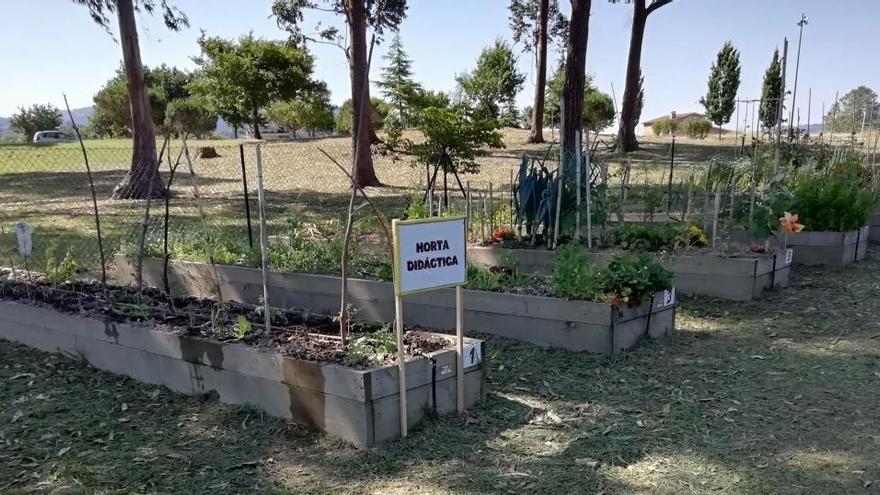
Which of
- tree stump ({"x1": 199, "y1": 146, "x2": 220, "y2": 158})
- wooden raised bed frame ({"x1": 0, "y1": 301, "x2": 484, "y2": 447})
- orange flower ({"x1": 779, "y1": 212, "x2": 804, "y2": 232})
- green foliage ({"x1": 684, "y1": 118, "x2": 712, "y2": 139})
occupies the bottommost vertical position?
wooden raised bed frame ({"x1": 0, "y1": 301, "x2": 484, "y2": 447})

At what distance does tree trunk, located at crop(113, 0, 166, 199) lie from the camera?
11.6m

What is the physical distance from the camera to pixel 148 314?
388cm

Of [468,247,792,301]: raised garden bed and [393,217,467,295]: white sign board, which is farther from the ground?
[393,217,467,295]: white sign board

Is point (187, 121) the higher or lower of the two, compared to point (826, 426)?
higher

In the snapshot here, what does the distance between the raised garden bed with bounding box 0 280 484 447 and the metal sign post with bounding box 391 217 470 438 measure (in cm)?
5

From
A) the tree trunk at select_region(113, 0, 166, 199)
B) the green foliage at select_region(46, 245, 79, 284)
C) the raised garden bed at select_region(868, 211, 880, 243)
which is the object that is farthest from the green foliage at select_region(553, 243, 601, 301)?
the tree trunk at select_region(113, 0, 166, 199)

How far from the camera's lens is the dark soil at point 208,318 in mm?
3260

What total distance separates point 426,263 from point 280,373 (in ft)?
2.86

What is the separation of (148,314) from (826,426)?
3677 millimetres

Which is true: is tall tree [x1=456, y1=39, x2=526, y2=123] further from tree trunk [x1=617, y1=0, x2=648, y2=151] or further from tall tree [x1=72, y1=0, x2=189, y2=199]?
tall tree [x1=72, y1=0, x2=189, y2=199]

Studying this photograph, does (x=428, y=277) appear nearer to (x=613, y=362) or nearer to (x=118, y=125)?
(x=613, y=362)

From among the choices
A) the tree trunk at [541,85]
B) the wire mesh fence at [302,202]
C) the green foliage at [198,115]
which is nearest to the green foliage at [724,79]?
the tree trunk at [541,85]

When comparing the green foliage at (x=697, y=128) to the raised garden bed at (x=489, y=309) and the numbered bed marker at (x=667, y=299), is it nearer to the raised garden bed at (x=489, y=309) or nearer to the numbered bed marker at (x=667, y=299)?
the numbered bed marker at (x=667, y=299)

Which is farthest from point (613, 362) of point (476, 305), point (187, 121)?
point (187, 121)
